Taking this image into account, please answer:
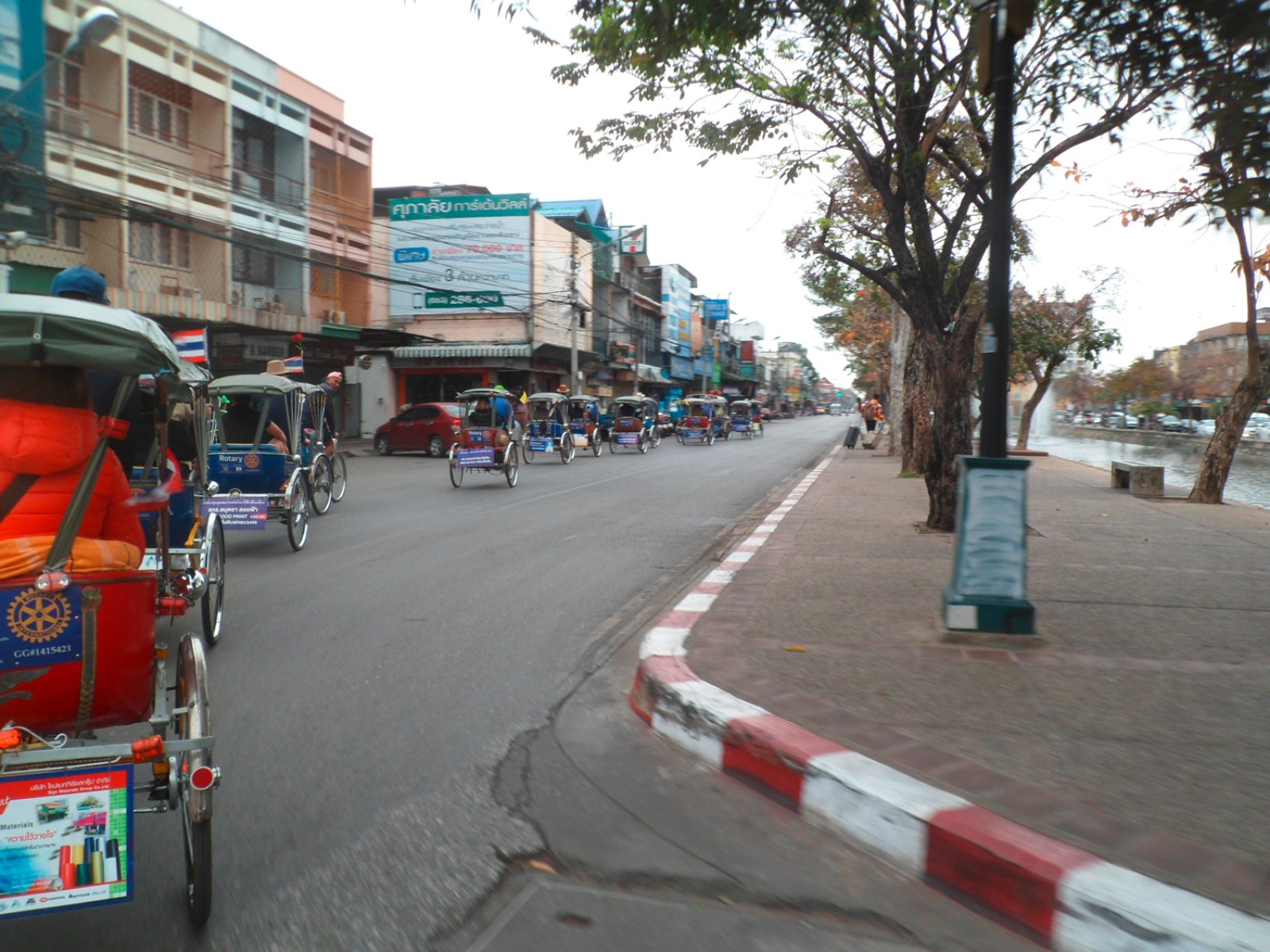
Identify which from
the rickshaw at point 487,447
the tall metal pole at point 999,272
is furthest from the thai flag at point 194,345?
the tall metal pole at point 999,272

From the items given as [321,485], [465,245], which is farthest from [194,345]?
[465,245]

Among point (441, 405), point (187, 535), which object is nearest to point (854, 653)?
point (187, 535)

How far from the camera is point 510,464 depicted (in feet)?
56.7

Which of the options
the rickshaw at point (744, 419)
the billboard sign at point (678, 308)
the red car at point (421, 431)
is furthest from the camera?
the billboard sign at point (678, 308)

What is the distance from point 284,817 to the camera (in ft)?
11.2

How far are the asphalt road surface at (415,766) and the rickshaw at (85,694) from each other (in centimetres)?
32

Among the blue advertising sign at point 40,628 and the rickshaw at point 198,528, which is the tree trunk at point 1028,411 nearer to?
the rickshaw at point 198,528

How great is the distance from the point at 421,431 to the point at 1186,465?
73.4 feet

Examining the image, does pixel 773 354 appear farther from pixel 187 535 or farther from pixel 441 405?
pixel 187 535

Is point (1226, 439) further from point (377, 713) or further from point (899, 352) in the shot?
point (377, 713)

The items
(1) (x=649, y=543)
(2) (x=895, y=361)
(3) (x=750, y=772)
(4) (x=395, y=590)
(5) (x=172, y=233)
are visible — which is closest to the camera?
(3) (x=750, y=772)

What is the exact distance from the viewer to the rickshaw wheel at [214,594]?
572 cm

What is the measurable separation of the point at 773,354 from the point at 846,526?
557 feet

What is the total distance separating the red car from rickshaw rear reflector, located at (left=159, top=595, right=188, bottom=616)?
976 inches
